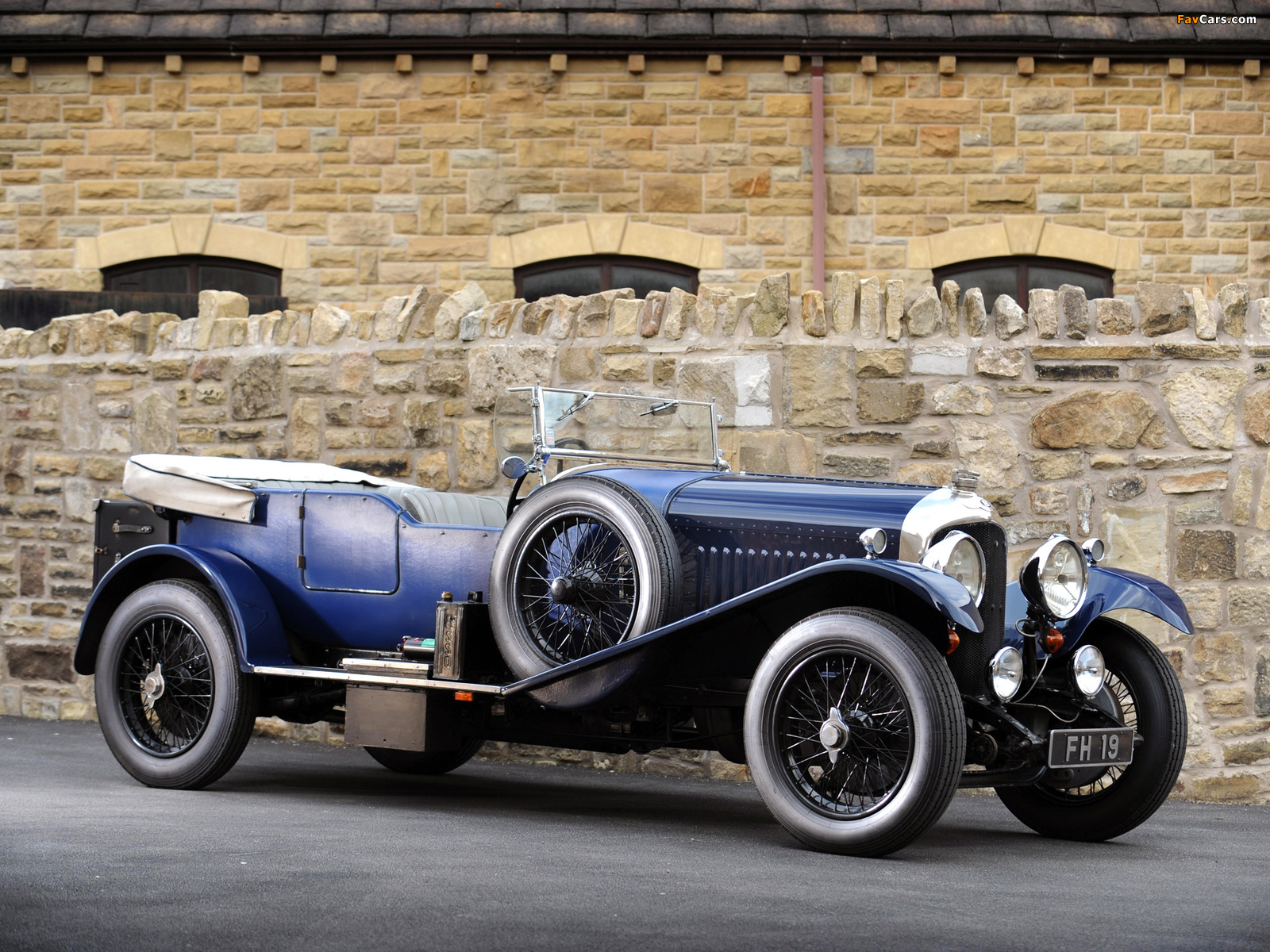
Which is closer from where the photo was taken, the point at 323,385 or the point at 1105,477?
the point at 1105,477

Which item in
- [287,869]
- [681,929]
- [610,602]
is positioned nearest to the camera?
[681,929]

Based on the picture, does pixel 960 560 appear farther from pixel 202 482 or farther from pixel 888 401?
pixel 202 482

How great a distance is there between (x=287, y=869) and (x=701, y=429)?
9.07ft

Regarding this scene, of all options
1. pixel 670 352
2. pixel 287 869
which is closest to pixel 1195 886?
pixel 287 869

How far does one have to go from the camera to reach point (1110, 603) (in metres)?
5.26

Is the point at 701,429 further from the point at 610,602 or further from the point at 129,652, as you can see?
the point at 129,652

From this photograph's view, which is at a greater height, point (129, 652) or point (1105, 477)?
point (1105, 477)

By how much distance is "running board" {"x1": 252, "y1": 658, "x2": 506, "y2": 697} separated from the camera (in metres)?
5.28

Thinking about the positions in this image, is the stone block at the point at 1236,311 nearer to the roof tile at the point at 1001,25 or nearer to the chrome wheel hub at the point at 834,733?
the chrome wheel hub at the point at 834,733

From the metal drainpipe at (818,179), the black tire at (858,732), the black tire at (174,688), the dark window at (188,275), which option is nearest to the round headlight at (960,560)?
the black tire at (858,732)

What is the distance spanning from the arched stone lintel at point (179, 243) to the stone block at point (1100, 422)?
269 inches

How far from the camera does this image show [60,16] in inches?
457

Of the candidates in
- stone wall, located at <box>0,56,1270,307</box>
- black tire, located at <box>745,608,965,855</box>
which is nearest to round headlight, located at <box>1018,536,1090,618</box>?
black tire, located at <box>745,608,965,855</box>

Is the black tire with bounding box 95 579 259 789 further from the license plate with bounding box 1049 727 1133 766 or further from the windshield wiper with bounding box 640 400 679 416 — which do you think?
the license plate with bounding box 1049 727 1133 766
